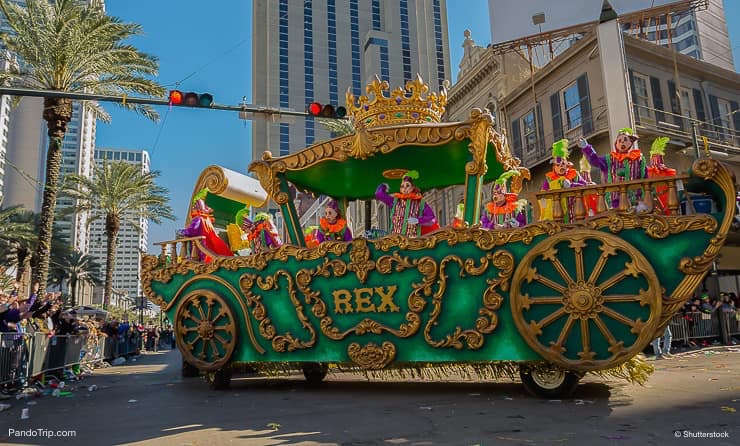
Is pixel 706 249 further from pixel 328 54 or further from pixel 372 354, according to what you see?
pixel 328 54

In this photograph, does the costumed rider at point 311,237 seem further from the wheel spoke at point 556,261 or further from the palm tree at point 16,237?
the palm tree at point 16,237

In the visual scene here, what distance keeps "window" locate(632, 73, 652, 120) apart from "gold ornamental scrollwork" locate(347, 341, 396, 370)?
15.0m

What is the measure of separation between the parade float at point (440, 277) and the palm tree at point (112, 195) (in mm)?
16002

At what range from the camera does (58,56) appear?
13.9 meters

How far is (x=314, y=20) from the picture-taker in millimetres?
65375

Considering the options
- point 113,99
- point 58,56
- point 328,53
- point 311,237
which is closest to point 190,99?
Result: point 113,99

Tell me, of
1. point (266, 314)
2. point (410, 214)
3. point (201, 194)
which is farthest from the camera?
point (201, 194)

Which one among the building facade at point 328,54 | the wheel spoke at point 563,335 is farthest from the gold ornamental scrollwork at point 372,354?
the building facade at point 328,54

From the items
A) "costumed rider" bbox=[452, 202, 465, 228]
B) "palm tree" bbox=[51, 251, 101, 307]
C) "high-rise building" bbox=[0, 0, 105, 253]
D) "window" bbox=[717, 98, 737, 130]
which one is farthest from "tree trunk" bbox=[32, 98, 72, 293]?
"high-rise building" bbox=[0, 0, 105, 253]

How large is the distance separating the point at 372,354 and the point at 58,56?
12.4 m

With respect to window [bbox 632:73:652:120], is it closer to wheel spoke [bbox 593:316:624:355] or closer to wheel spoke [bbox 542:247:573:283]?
wheel spoke [bbox 542:247:573:283]

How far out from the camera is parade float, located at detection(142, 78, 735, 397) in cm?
549

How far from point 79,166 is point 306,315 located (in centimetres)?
5668

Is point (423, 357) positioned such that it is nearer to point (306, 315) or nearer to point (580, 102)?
point (306, 315)
